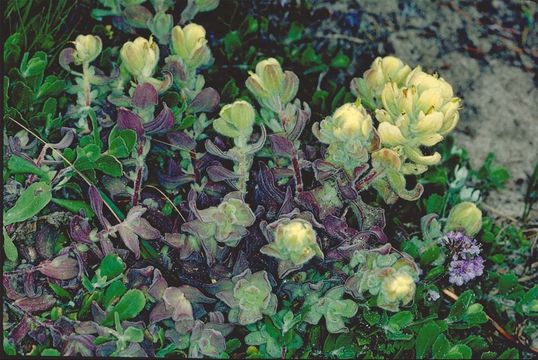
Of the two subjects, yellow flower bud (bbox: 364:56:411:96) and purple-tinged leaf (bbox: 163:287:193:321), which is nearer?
purple-tinged leaf (bbox: 163:287:193:321)

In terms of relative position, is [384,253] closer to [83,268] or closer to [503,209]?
[83,268]

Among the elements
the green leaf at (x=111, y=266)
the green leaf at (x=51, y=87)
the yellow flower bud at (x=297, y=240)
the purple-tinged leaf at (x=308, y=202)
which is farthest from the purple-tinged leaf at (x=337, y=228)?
the green leaf at (x=51, y=87)

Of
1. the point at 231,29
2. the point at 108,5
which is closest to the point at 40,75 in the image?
the point at 108,5

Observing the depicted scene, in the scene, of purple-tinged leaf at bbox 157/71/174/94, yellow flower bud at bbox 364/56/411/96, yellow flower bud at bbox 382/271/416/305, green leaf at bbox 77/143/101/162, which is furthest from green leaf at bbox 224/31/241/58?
yellow flower bud at bbox 382/271/416/305

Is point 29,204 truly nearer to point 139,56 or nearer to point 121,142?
point 121,142

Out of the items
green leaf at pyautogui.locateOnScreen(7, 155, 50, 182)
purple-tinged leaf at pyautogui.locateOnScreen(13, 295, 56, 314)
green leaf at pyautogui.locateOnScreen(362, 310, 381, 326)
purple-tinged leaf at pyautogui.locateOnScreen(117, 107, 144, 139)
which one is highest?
purple-tinged leaf at pyautogui.locateOnScreen(117, 107, 144, 139)

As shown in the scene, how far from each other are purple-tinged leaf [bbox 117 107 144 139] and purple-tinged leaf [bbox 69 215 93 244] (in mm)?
238

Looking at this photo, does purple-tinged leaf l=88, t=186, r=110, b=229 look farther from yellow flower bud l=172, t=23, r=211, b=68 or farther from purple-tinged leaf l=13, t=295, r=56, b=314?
yellow flower bud l=172, t=23, r=211, b=68

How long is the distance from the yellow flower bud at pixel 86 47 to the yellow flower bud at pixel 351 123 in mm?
668

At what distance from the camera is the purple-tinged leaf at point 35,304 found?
64.6 inches

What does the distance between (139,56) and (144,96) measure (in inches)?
3.9

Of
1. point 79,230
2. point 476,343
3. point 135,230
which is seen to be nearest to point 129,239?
Result: point 135,230

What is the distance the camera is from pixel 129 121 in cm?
171

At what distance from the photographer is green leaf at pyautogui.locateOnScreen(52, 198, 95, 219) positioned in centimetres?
175
